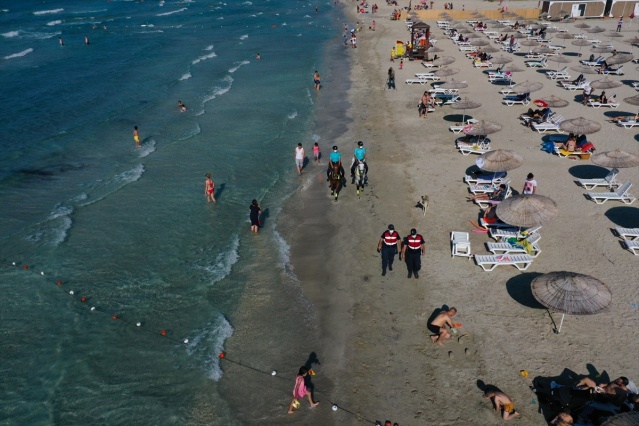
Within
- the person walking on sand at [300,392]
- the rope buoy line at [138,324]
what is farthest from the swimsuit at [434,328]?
the person walking on sand at [300,392]

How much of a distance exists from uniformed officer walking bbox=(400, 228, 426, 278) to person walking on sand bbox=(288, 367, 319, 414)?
4992 mm

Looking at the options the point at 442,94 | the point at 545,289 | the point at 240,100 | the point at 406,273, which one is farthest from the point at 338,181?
the point at 240,100

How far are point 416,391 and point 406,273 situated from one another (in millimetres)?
4289

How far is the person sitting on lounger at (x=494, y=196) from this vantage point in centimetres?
1618

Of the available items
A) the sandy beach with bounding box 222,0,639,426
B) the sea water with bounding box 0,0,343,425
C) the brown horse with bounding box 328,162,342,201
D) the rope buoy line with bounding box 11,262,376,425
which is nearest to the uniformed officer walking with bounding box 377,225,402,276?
the sandy beach with bounding box 222,0,639,426

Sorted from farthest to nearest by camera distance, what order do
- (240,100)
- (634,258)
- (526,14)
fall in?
(526,14) < (240,100) < (634,258)

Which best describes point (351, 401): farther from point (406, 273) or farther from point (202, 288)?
point (202, 288)

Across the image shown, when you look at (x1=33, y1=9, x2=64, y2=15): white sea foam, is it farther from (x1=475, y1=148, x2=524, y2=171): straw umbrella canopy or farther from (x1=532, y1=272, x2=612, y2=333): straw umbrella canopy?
(x1=532, y1=272, x2=612, y2=333): straw umbrella canopy

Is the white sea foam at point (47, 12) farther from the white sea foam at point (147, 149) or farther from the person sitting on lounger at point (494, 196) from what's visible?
the person sitting on lounger at point (494, 196)

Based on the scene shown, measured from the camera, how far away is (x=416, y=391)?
390 inches

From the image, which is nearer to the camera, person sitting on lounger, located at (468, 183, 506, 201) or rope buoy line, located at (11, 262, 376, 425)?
rope buoy line, located at (11, 262, 376, 425)

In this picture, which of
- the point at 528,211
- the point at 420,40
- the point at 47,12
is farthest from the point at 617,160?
the point at 47,12

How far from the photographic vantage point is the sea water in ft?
36.5

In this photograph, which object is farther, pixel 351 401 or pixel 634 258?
pixel 634 258
